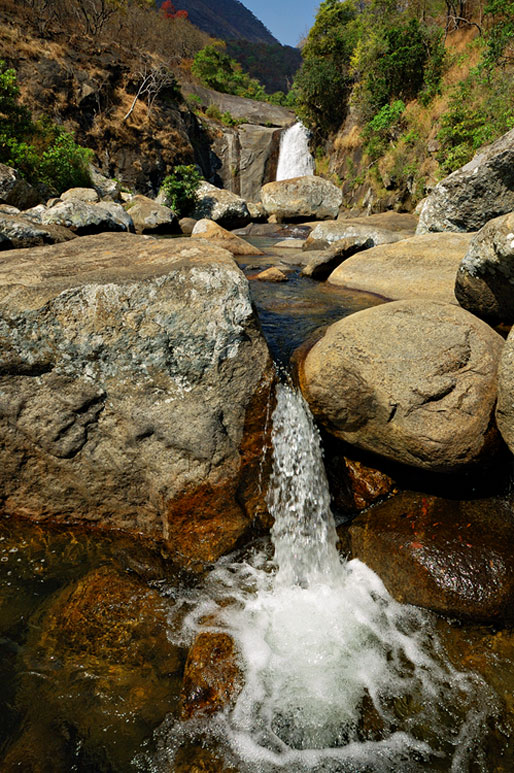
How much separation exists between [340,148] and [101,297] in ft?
76.3

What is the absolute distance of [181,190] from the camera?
58.6 feet

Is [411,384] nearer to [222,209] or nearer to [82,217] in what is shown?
[82,217]

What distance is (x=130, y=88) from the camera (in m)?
23.8

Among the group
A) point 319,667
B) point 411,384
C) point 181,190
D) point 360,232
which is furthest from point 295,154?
point 319,667

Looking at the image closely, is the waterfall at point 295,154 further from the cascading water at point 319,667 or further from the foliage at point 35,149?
the cascading water at point 319,667

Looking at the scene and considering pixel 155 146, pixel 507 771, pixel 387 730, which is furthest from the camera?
pixel 155 146

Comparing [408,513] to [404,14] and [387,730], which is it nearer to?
[387,730]

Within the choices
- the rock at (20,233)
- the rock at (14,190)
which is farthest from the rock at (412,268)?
the rock at (14,190)

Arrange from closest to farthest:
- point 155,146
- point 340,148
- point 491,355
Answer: point 491,355, point 340,148, point 155,146

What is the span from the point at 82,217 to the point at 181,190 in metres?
8.67

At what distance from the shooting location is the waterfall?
2494 centimetres

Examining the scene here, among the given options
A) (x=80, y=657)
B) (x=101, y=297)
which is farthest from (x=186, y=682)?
(x=101, y=297)

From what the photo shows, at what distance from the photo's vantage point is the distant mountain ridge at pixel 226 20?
10556 centimetres

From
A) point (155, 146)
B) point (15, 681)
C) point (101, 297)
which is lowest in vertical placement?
point (15, 681)
